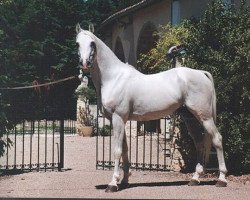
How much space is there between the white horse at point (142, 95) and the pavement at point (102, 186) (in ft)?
1.11

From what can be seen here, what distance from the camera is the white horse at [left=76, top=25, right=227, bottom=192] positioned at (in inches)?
313

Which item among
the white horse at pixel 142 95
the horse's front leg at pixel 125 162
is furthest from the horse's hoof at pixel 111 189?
the horse's front leg at pixel 125 162

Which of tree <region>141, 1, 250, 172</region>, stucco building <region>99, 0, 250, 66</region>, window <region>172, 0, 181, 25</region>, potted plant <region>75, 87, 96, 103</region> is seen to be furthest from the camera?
potted plant <region>75, 87, 96, 103</region>

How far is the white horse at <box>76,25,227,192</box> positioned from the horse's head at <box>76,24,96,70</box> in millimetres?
21

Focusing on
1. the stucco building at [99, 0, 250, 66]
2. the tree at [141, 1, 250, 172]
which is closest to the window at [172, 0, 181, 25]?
the stucco building at [99, 0, 250, 66]

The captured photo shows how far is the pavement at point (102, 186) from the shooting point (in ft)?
24.7

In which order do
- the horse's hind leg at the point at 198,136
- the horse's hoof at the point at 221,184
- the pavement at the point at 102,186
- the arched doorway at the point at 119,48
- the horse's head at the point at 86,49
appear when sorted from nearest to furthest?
the pavement at the point at 102,186 → the horse's head at the point at 86,49 → the horse's hoof at the point at 221,184 → the horse's hind leg at the point at 198,136 → the arched doorway at the point at 119,48

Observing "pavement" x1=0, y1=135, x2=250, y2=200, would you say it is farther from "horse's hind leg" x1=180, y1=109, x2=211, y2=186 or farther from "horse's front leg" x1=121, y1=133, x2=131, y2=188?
"horse's hind leg" x1=180, y1=109, x2=211, y2=186

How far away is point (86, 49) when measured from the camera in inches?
303

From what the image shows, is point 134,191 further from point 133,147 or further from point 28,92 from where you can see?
point 28,92

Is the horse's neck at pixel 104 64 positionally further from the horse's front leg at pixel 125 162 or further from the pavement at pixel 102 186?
the pavement at pixel 102 186

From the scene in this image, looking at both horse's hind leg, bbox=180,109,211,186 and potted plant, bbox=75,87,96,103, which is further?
potted plant, bbox=75,87,96,103

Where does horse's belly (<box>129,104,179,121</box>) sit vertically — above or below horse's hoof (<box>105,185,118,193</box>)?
above

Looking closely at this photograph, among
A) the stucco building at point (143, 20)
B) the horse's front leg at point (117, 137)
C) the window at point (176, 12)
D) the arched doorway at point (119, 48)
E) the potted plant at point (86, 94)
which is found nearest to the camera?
the horse's front leg at point (117, 137)
